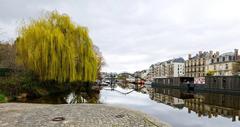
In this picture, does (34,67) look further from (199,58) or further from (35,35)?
(199,58)

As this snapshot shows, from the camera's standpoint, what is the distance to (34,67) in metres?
25.6

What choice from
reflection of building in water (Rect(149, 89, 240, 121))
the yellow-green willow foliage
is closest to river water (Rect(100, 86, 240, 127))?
reflection of building in water (Rect(149, 89, 240, 121))

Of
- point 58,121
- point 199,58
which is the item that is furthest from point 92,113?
point 199,58

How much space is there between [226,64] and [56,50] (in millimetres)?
57401

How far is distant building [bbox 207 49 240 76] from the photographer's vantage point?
2669 inches

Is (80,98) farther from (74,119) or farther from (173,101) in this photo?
(74,119)

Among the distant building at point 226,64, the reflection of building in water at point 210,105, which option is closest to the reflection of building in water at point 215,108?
the reflection of building in water at point 210,105

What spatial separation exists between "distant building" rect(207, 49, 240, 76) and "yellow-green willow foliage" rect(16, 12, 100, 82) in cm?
4694

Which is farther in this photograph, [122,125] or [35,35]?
[35,35]

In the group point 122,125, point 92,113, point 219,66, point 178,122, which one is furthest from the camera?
point 219,66

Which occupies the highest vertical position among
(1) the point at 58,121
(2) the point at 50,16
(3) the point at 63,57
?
(2) the point at 50,16

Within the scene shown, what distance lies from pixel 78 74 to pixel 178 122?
14.4 m

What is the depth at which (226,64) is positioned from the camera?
71688 millimetres

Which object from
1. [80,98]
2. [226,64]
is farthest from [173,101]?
[226,64]
